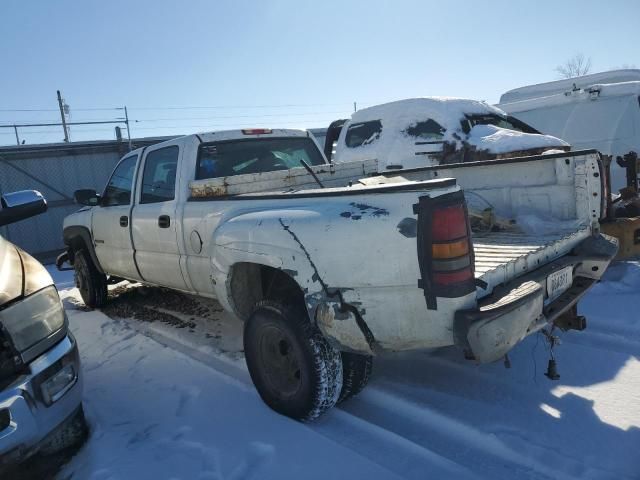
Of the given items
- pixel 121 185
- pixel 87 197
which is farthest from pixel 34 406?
pixel 87 197

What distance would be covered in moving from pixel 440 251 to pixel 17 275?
85.6 inches

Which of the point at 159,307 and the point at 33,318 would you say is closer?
the point at 33,318

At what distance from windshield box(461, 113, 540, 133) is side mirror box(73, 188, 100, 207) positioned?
16.7 feet

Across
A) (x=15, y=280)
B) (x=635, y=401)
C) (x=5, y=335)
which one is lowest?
(x=635, y=401)

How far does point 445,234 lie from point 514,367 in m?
1.67

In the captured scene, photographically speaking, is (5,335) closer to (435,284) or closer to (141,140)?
(435,284)

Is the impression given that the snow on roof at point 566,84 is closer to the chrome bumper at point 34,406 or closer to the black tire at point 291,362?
the black tire at point 291,362

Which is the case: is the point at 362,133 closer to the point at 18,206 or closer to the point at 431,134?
the point at 431,134

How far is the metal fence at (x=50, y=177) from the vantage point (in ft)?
36.0

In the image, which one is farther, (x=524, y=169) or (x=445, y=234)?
(x=524, y=169)

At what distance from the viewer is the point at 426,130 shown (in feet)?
24.9

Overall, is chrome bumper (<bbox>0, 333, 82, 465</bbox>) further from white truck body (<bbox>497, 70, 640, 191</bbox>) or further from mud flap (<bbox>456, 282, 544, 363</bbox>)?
white truck body (<bbox>497, 70, 640, 191</bbox>)

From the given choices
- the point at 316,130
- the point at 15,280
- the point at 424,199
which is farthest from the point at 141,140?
the point at 424,199

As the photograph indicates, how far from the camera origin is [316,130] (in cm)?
1655
